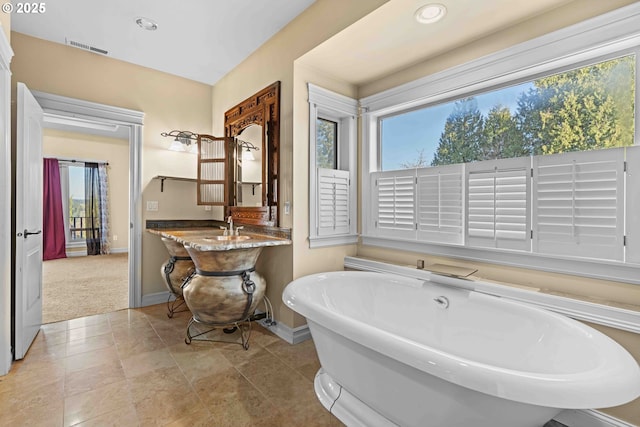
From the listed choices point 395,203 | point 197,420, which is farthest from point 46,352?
point 395,203

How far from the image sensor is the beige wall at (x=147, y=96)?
2.94m

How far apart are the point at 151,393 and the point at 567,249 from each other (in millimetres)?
2683

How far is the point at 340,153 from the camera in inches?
123

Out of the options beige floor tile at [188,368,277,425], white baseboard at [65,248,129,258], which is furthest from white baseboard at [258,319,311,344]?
white baseboard at [65,248,129,258]

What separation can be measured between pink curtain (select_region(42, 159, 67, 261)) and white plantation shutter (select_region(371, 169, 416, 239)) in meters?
6.93

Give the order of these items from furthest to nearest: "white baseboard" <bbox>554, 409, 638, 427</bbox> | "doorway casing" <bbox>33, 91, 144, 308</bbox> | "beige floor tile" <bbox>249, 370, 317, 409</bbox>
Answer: "doorway casing" <bbox>33, 91, 144, 308</bbox>
"beige floor tile" <bbox>249, 370, 317, 409</bbox>
"white baseboard" <bbox>554, 409, 638, 427</bbox>

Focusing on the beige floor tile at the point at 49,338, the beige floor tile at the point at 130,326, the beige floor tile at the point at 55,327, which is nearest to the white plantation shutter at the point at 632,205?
the beige floor tile at the point at 130,326

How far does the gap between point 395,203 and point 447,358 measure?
1850 mm

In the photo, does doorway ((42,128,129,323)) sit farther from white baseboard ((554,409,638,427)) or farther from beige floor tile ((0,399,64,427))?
white baseboard ((554,409,638,427))

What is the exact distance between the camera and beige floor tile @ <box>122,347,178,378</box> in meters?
2.12

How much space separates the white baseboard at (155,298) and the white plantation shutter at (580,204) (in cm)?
376

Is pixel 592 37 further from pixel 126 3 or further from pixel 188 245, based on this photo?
pixel 126 3

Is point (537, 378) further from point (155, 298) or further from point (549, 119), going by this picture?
point (155, 298)

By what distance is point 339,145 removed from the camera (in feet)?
10.3
